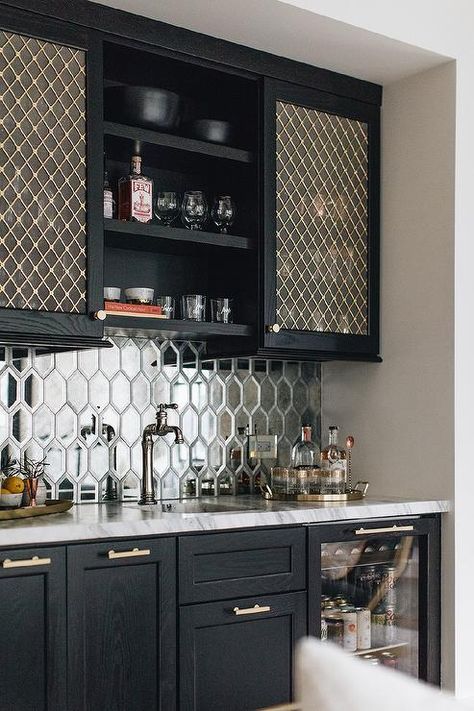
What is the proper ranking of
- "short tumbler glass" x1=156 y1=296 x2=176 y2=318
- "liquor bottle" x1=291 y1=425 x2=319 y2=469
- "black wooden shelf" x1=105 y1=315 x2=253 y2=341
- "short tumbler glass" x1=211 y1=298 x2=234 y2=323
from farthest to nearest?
"liquor bottle" x1=291 y1=425 x2=319 y2=469 < "short tumbler glass" x1=211 y1=298 x2=234 y2=323 < "short tumbler glass" x1=156 y1=296 x2=176 y2=318 < "black wooden shelf" x1=105 y1=315 x2=253 y2=341

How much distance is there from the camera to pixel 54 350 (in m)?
3.09

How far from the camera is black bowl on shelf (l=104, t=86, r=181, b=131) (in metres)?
3.18

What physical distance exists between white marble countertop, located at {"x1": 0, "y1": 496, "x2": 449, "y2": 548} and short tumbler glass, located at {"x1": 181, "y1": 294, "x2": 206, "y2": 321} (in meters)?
0.66

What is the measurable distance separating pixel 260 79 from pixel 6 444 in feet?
5.14

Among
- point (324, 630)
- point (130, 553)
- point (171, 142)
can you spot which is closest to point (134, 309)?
point (171, 142)

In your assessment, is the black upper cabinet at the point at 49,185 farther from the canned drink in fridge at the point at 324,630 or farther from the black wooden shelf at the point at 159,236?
the canned drink in fridge at the point at 324,630

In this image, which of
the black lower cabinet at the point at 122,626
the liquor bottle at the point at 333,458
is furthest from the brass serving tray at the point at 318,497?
the black lower cabinet at the point at 122,626

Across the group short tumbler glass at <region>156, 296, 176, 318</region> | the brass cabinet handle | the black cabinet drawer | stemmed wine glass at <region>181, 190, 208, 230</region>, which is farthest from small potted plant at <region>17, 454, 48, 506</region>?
the brass cabinet handle

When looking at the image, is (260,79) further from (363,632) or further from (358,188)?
(363,632)

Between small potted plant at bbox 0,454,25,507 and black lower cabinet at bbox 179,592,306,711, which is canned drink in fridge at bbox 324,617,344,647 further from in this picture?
small potted plant at bbox 0,454,25,507

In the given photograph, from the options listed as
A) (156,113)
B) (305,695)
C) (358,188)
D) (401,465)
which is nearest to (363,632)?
(401,465)

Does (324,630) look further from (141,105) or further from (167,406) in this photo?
(141,105)

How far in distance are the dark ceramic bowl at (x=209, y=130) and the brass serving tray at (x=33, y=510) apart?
1.38m

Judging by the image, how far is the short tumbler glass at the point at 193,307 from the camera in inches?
130
